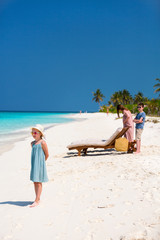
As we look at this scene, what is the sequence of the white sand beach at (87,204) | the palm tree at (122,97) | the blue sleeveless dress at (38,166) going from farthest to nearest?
the palm tree at (122,97)
the blue sleeveless dress at (38,166)
the white sand beach at (87,204)

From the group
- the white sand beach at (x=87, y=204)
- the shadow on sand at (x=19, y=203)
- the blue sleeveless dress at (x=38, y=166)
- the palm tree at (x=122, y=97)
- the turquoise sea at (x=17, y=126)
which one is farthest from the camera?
the palm tree at (x=122, y=97)

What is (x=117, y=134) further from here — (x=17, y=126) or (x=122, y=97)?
(x=122, y=97)

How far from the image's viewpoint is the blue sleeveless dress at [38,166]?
3994mm

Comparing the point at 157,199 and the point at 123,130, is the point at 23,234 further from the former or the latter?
the point at 123,130

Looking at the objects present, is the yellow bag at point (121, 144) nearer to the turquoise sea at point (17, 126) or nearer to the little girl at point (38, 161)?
the little girl at point (38, 161)

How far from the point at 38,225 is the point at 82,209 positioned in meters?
0.81

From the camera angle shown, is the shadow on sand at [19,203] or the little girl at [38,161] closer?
the little girl at [38,161]

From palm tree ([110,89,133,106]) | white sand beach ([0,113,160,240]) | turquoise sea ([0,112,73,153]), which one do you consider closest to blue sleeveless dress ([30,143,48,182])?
white sand beach ([0,113,160,240])

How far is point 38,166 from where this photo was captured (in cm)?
402

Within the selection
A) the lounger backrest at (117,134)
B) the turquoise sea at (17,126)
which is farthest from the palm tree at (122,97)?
Answer: the lounger backrest at (117,134)

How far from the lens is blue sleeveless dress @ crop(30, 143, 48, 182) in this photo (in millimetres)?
3994

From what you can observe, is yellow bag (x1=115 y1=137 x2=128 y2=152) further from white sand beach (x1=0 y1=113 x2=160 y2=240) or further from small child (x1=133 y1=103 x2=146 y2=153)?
white sand beach (x1=0 y1=113 x2=160 y2=240)

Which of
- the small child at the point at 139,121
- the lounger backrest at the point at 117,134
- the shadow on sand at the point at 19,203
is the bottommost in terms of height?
the shadow on sand at the point at 19,203

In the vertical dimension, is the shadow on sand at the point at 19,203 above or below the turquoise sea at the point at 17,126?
above
